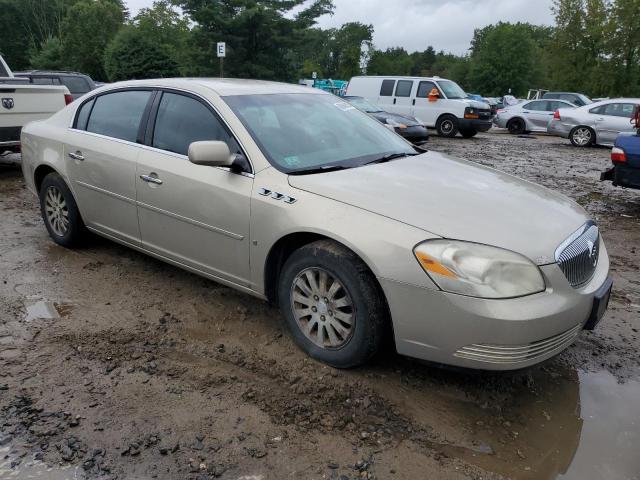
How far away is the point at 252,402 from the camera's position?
2.89 m

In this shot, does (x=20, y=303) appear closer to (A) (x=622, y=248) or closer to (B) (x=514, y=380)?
(B) (x=514, y=380)

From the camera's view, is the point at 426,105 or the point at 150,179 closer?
the point at 150,179

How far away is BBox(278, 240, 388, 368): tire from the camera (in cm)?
290

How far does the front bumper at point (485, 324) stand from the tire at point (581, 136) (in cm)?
1502

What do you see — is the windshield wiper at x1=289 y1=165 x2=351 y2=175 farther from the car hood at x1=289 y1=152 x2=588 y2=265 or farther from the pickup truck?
the pickup truck

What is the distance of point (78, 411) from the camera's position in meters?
2.78

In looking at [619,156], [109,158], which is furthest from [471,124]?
[109,158]

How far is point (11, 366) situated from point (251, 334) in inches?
Result: 55.3

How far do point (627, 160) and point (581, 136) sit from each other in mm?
10127

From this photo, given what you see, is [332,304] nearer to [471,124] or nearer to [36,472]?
[36,472]

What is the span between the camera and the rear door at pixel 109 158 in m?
4.12

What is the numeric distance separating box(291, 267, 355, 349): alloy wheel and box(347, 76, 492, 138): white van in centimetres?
1518

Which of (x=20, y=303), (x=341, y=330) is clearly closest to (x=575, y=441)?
(x=341, y=330)

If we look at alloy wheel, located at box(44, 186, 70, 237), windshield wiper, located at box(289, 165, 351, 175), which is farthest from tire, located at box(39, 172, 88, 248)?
windshield wiper, located at box(289, 165, 351, 175)
